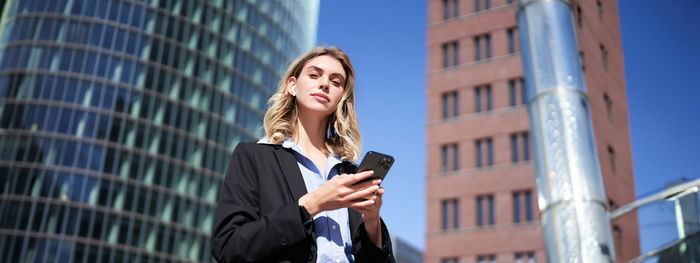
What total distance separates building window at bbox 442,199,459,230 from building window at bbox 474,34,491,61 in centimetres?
1048

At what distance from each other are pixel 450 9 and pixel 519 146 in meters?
12.4

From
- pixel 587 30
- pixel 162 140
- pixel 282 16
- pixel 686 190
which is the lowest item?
pixel 686 190

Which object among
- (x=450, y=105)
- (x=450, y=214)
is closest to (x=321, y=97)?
(x=450, y=214)

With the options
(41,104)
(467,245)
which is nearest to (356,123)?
(467,245)

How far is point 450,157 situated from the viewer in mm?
48094

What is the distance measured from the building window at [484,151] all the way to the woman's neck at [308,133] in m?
44.6

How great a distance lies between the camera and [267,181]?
2639 millimetres

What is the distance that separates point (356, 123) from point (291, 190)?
1.91 ft

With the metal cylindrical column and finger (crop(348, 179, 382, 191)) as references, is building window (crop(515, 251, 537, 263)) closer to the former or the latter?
the metal cylindrical column

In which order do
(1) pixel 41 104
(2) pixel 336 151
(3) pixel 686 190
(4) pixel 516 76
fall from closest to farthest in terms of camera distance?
1. (2) pixel 336 151
2. (3) pixel 686 190
3. (4) pixel 516 76
4. (1) pixel 41 104

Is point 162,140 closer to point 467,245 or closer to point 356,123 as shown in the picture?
point 467,245

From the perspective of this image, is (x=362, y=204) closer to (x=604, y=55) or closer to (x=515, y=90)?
(x=515, y=90)

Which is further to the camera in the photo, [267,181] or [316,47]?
[316,47]

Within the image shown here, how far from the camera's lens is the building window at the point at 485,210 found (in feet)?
148
